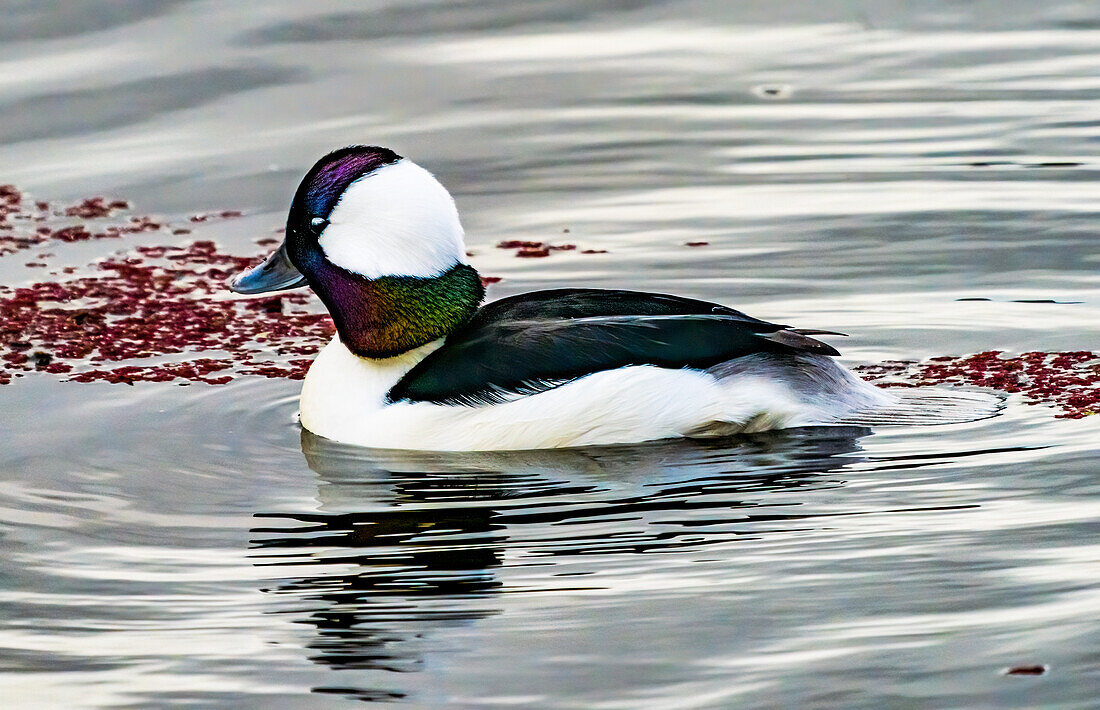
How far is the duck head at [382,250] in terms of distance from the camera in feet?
21.6

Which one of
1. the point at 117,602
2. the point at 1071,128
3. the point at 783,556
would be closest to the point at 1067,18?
the point at 1071,128

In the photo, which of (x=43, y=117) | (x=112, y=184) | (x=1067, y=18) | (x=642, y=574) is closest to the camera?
(x=642, y=574)

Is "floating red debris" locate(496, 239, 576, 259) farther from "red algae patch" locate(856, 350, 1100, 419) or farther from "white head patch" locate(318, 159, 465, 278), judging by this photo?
"white head patch" locate(318, 159, 465, 278)

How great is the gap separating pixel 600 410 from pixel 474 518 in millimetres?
858

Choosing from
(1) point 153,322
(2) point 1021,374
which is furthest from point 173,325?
(2) point 1021,374

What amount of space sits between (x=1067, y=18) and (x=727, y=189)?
4545mm

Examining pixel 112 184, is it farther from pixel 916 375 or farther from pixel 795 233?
pixel 916 375

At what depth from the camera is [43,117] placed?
12.1m

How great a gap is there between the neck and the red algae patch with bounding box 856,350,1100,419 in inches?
68.1

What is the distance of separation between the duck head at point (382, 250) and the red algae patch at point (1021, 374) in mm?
1789

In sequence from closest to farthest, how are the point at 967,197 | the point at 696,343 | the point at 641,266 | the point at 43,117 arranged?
1. the point at 696,343
2. the point at 641,266
3. the point at 967,197
4. the point at 43,117

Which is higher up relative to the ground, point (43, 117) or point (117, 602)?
point (43, 117)

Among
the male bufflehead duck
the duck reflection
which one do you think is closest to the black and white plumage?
the male bufflehead duck

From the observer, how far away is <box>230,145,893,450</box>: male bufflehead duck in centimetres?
645
